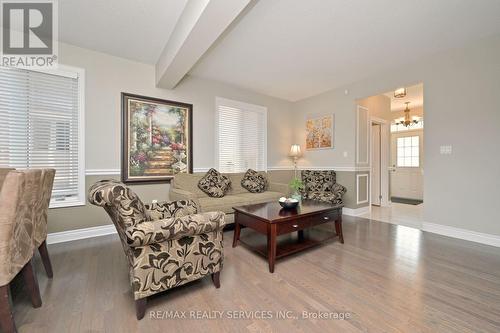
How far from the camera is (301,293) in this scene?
171 cm

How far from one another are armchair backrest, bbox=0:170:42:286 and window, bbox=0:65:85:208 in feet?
5.83

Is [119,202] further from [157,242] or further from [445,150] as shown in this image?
[445,150]

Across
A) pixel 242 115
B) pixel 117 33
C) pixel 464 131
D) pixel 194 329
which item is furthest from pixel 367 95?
pixel 194 329

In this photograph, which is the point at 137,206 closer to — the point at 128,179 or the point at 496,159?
the point at 128,179

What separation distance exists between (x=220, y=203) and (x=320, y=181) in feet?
8.10

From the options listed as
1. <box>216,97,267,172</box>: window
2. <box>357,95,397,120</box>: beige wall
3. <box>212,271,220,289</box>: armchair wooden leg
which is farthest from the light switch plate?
<box>212,271,220,289</box>: armchair wooden leg

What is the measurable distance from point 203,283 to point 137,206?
95cm

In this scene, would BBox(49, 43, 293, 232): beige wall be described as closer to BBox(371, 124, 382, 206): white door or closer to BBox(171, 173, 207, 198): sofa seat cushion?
BBox(171, 173, 207, 198): sofa seat cushion

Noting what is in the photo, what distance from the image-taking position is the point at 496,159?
275 centimetres

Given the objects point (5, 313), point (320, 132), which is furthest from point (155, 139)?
point (320, 132)

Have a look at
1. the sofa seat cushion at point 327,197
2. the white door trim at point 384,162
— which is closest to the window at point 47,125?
the sofa seat cushion at point 327,197

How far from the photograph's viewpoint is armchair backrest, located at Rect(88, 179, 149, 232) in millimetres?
1296

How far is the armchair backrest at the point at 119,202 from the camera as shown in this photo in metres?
1.30

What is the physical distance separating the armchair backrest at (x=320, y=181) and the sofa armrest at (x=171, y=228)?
323cm
